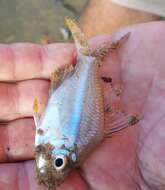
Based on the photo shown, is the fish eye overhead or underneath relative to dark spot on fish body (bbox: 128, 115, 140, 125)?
underneath

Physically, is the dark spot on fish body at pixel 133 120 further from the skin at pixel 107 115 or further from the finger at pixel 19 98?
the finger at pixel 19 98

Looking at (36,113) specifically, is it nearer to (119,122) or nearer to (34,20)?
(119,122)

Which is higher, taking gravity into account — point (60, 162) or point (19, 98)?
point (19, 98)

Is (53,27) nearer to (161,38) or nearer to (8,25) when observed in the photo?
(8,25)

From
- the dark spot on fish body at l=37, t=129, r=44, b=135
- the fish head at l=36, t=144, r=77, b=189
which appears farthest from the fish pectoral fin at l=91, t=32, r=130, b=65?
the fish head at l=36, t=144, r=77, b=189

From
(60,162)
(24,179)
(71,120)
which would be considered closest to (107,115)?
(71,120)

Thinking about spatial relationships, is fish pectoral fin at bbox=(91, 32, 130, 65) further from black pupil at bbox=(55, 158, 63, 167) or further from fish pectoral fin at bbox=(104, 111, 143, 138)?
black pupil at bbox=(55, 158, 63, 167)

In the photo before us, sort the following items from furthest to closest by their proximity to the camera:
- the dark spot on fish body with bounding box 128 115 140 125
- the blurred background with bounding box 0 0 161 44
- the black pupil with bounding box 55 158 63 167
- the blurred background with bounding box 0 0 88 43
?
the blurred background with bounding box 0 0 88 43, the blurred background with bounding box 0 0 161 44, the dark spot on fish body with bounding box 128 115 140 125, the black pupil with bounding box 55 158 63 167
